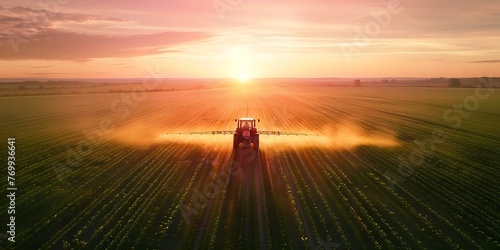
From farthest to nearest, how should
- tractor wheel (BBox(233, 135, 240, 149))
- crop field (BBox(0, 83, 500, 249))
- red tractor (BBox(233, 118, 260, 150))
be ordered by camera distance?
1. tractor wheel (BBox(233, 135, 240, 149))
2. red tractor (BBox(233, 118, 260, 150))
3. crop field (BBox(0, 83, 500, 249))

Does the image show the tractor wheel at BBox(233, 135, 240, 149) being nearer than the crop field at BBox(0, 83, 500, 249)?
No

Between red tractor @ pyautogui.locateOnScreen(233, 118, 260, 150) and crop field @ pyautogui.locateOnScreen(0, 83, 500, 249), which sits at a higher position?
red tractor @ pyautogui.locateOnScreen(233, 118, 260, 150)

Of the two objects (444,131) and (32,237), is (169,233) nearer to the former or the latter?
(32,237)

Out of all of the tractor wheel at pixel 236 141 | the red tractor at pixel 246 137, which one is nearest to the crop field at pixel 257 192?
the tractor wheel at pixel 236 141

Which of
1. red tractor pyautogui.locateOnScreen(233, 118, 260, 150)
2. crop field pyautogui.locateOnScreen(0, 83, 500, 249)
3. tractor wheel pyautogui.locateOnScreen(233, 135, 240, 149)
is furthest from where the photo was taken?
tractor wheel pyautogui.locateOnScreen(233, 135, 240, 149)

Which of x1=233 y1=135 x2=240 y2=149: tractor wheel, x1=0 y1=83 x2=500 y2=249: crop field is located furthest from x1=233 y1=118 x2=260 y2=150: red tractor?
x1=0 y1=83 x2=500 y2=249: crop field

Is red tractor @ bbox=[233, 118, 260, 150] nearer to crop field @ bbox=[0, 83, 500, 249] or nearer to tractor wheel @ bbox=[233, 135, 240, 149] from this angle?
tractor wheel @ bbox=[233, 135, 240, 149]

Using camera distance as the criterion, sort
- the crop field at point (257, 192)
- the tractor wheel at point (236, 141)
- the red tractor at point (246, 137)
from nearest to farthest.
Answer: the crop field at point (257, 192) → the red tractor at point (246, 137) → the tractor wheel at point (236, 141)

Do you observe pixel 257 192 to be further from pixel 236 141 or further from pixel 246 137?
pixel 236 141

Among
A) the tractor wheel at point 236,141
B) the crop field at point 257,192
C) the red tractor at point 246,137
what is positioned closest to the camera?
the crop field at point 257,192

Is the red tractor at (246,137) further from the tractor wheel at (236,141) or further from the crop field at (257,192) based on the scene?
the crop field at (257,192)

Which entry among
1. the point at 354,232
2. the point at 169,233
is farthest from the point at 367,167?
the point at 169,233

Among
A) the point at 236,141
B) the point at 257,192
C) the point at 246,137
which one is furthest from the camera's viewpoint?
the point at 236,141

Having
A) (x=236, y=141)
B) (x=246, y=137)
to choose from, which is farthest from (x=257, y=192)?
(x=236, y=141)
